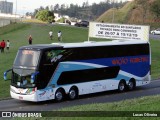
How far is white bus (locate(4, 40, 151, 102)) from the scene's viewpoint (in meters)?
22.0

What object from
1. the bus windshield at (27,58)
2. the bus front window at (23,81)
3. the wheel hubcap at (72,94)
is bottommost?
the wheel hubcap at (72,94)

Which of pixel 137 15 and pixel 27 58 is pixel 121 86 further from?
pixel 137 15

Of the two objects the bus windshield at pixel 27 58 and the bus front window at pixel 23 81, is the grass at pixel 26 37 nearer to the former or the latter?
the bus front window at pixel 23 81

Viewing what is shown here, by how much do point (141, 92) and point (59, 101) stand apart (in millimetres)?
6377

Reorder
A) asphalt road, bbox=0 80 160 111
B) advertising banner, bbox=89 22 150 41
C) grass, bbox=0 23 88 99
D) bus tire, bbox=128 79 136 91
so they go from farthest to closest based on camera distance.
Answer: grass, bbox=0 23 88 99 → advertising banner, bbox=89 22 150 41 → bus tire, bbox=128 79 136 91 → asphalt road, bbox=0 80 160 111

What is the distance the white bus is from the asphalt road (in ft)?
1.30

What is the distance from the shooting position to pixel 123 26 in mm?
36031

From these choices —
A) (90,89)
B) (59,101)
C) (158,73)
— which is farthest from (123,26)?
(59,101)

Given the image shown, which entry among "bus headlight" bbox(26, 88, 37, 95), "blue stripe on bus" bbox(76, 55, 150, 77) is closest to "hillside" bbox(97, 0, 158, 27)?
"blue stripe on bus" bbox(76, 55, 150, 77)

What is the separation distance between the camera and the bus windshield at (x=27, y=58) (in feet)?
72.4

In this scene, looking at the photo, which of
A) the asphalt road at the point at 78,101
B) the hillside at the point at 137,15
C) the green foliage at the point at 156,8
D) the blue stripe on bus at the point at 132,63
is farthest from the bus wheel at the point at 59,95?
the hillside at the point at 137,15

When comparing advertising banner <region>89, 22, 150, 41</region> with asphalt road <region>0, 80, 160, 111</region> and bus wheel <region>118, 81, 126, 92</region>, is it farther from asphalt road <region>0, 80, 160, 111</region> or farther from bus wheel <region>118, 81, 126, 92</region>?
bus wheel <region>118, 81, 126, 92</region>

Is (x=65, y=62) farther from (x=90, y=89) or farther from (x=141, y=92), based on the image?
(x=141, y=92)

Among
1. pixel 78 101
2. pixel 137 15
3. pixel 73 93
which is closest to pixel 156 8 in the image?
pixel 137 15
